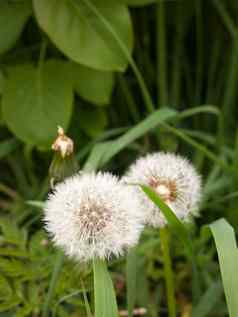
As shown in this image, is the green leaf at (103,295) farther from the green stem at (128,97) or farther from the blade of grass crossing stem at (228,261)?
the green stem at (128,97)

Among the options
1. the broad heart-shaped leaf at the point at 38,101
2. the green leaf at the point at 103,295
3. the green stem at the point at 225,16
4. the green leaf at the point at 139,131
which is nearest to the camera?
the green leaf at the point at 103,295

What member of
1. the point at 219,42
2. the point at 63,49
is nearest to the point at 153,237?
the point at 63,49

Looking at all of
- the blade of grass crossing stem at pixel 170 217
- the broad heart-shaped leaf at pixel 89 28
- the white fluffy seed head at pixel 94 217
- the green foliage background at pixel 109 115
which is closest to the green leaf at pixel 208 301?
the green foliage background at pixel 109 115

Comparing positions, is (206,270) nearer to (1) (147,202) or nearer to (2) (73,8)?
(1) (147,202)

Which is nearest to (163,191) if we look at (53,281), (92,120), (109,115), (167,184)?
(167,184)

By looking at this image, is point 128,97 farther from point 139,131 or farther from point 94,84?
point 139,131

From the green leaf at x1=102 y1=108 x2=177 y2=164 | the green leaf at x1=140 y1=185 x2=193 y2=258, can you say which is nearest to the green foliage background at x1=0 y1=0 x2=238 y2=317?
the green leaf at x1=102 y1=108 x2=177 y2=164

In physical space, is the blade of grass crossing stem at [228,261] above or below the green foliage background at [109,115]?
below

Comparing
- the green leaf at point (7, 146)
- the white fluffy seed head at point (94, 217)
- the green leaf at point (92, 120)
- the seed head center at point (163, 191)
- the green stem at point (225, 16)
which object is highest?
the green stem at point (225, 16)

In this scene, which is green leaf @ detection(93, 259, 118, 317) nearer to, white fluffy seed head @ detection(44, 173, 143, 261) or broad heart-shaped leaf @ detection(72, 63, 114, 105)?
white fluffy seed head @ detection(44, 173, 143, 261)
